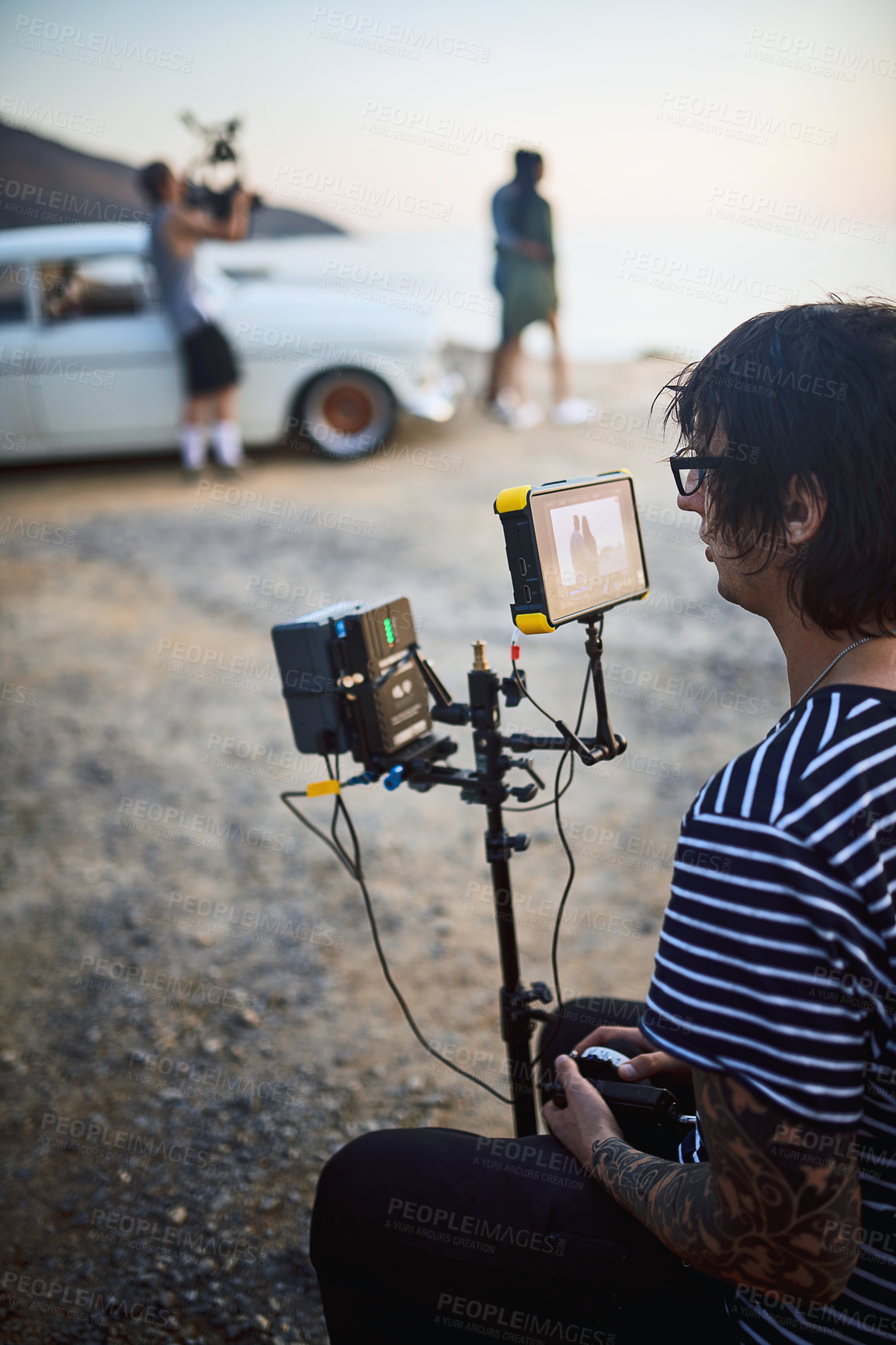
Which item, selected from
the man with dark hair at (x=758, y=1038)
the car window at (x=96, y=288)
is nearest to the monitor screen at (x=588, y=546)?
the man with dark hair at (x=758, y=1038)

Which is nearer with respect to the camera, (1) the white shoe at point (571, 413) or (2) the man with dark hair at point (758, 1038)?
(2) the man with dark hair at point (758, 1038)

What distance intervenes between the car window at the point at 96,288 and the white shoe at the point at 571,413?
11.5ft

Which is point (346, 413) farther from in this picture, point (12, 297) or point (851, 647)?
point (851, 647)

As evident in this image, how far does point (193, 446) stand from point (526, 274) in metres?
3.21

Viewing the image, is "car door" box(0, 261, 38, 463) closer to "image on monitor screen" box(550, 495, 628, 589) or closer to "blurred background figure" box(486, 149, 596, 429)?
"blurred background figure" box(486, 149, 596, 429)

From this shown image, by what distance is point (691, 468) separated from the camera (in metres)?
1.26

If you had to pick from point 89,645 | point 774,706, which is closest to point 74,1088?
point 89,645

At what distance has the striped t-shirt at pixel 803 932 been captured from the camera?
938 millimetres

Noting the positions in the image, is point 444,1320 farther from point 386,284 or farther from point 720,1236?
point 386,284

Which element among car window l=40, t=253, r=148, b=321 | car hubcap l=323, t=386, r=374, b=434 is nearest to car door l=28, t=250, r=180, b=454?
car window l=40, t=253, r=148, b=321

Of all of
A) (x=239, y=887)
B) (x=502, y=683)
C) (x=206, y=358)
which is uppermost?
(x=206, y=358)

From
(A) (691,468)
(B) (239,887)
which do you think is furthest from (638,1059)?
(B) (239,887)

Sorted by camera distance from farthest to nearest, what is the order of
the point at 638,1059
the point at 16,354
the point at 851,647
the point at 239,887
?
the point at 16,354, the point at 239,887, the point at 638,1059, the point at 851,647

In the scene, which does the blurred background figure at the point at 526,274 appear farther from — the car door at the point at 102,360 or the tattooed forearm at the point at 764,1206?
the tattooed forearm at the point at 764,1206
